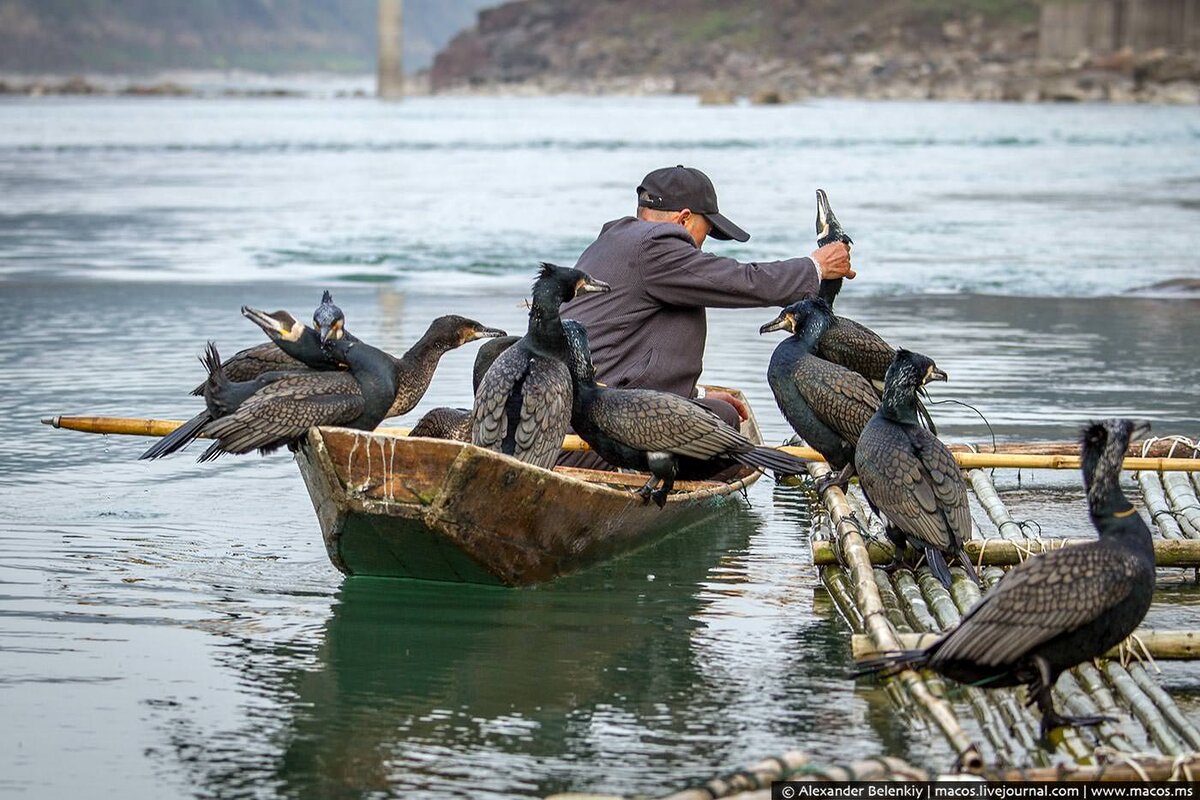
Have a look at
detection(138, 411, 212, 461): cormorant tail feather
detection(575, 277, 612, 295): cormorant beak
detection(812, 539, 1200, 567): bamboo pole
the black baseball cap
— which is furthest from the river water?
the black baseball cap

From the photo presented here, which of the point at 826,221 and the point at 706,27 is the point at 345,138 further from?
the point at 706,27

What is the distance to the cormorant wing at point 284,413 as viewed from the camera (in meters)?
6.55

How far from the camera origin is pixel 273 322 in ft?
22.0

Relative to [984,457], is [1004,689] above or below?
below

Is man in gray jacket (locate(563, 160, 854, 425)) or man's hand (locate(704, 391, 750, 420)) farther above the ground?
man in gray jacket (locate(563, 160, 854, 425))

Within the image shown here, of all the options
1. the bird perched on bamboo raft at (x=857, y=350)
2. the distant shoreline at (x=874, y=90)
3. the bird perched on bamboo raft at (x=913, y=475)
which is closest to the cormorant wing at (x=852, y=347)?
the bird perched on bamboo raft at (x=857, y=350)

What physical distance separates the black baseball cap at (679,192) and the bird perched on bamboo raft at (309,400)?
1646mm

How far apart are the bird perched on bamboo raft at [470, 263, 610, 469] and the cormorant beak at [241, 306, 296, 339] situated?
0.74 metres

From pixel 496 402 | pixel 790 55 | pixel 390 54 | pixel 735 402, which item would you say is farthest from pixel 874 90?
pixel 496 402

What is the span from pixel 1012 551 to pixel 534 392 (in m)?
1.90

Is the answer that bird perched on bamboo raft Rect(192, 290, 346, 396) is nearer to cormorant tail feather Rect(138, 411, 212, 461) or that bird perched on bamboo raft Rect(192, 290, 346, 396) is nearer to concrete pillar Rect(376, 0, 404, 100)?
cormorant tail feather Rect(138, 411, 212, 461)

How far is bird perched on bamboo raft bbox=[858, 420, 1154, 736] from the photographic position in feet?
17.0

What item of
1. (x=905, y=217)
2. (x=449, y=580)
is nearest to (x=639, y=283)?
(x=449, y=580)

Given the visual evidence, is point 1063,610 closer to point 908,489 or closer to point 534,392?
point 908,489
